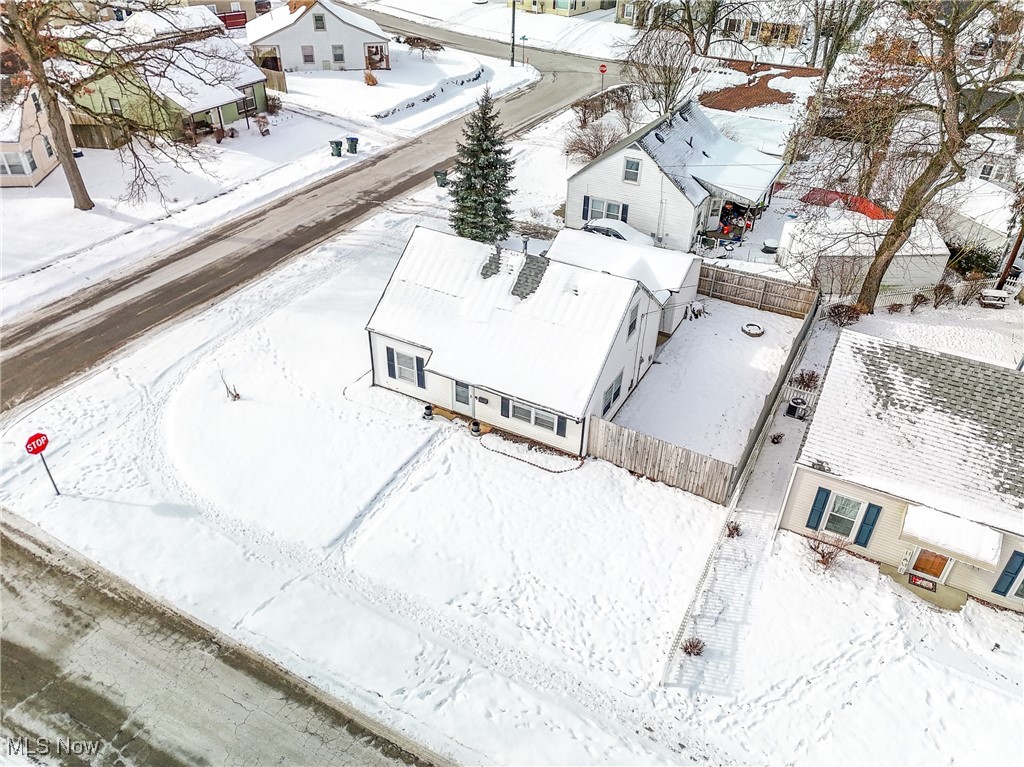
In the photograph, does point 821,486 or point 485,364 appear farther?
point 485,364

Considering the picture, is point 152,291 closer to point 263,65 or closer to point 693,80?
point 263,65

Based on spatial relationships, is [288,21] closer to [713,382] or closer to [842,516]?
[713,382]

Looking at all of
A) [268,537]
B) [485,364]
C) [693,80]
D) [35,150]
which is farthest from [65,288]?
[693,80]

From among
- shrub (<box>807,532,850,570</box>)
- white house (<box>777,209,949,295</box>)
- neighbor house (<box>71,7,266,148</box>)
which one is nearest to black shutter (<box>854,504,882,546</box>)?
shrub (<box>807,532,850,570</box>)

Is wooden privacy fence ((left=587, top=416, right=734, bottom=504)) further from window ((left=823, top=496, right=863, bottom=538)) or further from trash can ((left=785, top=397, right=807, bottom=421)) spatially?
trash can ((left=785, top=397, right=807, bottom=421))

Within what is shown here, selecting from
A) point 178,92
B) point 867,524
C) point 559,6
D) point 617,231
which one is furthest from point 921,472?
point 559,6
